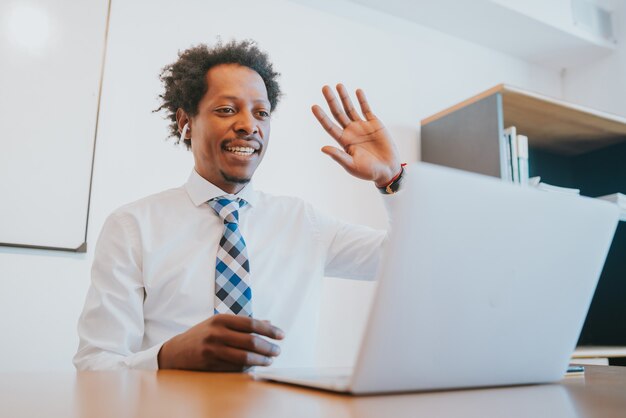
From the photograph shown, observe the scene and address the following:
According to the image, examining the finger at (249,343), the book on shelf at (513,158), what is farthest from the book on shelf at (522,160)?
the finger at (249,343)

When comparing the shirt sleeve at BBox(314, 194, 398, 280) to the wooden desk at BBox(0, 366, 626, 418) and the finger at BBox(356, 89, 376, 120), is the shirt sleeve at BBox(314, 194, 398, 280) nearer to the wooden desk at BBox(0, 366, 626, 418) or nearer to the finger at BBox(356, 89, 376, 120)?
the finger at BBox(356, 89, 376, 120)

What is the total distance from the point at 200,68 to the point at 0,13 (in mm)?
737

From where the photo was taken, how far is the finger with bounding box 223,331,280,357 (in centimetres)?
77

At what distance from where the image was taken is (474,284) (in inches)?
20.0

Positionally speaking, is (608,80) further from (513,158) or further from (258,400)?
(258,400)

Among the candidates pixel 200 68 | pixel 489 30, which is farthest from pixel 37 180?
pixel 489 30

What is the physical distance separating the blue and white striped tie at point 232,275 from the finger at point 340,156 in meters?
0.32

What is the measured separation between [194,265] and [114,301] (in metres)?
0.21

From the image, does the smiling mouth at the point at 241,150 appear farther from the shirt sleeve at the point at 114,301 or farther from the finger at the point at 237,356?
the finger at the point at 237,356

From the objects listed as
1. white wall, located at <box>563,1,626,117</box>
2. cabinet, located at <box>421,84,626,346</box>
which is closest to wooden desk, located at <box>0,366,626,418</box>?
cabinet, located at <box>421,84,626,346</box>

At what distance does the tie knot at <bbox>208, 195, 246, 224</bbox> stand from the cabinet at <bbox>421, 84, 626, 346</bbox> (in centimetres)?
118

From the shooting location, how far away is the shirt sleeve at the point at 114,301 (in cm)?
117

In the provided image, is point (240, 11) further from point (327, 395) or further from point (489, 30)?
point (327, 395)

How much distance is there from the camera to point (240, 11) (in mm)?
2195
